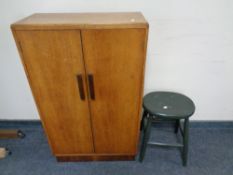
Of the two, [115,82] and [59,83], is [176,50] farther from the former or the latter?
[59,83]

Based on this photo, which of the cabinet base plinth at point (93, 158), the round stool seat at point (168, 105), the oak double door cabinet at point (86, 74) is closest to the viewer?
the oak double door cabinet at point (86, 74)

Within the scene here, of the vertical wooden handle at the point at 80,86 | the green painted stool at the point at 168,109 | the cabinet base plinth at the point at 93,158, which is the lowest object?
the cabinet base plinth at the point at 93,158

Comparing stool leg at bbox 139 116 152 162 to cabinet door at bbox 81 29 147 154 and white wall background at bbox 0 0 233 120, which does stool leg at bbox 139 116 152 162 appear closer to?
cabinet door at bbox 81 29 147 154

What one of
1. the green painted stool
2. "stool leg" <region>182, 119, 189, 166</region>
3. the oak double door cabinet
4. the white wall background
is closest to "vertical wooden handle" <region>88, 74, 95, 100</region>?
the oak double door cabinet

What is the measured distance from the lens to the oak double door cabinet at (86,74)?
99 cm

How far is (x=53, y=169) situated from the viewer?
61.6 inches

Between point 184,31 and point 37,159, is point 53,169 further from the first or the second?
point 184,31

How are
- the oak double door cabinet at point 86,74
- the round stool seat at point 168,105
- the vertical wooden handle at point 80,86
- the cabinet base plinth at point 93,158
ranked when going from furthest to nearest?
the cabinet base plinth at point 93,158 → the round stool seat at point 168,105 → the vertical wooden handle at point 80,86 → the oak double door cabinet at point 86,74

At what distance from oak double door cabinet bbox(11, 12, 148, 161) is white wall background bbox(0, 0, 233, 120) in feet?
0.76

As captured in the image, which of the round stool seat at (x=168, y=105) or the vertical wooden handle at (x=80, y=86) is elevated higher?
the vertical wooden handle at (x=80, y=86)

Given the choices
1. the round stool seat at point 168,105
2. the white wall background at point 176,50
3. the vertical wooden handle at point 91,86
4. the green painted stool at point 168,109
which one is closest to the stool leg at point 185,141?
the green painted stool at point 168,109

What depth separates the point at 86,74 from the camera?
1118 mm

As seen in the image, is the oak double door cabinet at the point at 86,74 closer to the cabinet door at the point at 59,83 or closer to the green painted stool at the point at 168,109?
the cabinet door at the point at 59,83

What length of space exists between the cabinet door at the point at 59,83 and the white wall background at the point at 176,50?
1.65 feet
